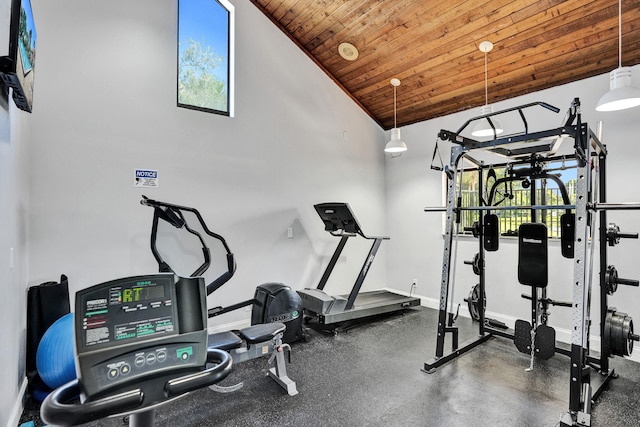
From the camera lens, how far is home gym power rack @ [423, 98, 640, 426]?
2215 mm

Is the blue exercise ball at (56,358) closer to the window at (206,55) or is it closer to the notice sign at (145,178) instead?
the notice sign at (145,178)

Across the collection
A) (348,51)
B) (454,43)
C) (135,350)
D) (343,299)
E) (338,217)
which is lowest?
(343,299)

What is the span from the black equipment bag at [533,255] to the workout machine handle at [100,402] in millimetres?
2844

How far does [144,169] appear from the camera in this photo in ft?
11.2

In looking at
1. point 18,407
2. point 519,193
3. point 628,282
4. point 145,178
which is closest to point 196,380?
point 18,407

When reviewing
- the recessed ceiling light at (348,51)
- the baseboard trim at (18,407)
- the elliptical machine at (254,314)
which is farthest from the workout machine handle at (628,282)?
the baseboard trim at (18,407)

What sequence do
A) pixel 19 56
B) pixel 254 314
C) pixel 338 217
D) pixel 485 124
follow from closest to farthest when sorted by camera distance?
pixel 19 56 → pixel 485 124 → pixel 254 314 → pixel 338 217

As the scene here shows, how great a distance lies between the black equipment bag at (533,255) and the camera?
284 cm

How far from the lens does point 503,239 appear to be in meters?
4.16

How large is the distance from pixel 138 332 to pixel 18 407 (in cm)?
215

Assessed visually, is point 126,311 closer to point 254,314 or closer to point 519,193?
point 254,314

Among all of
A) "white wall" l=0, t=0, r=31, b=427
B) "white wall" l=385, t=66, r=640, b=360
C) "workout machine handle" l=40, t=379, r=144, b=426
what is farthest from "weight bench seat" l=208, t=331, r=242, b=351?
"white wall" l=385, t=66, r=640, b=360

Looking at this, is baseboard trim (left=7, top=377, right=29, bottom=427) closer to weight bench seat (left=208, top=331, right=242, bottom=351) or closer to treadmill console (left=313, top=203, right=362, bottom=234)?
weight bench seat (left=208, top=331, right=242, bottom=351)

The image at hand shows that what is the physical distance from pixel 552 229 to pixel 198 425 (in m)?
4.05
